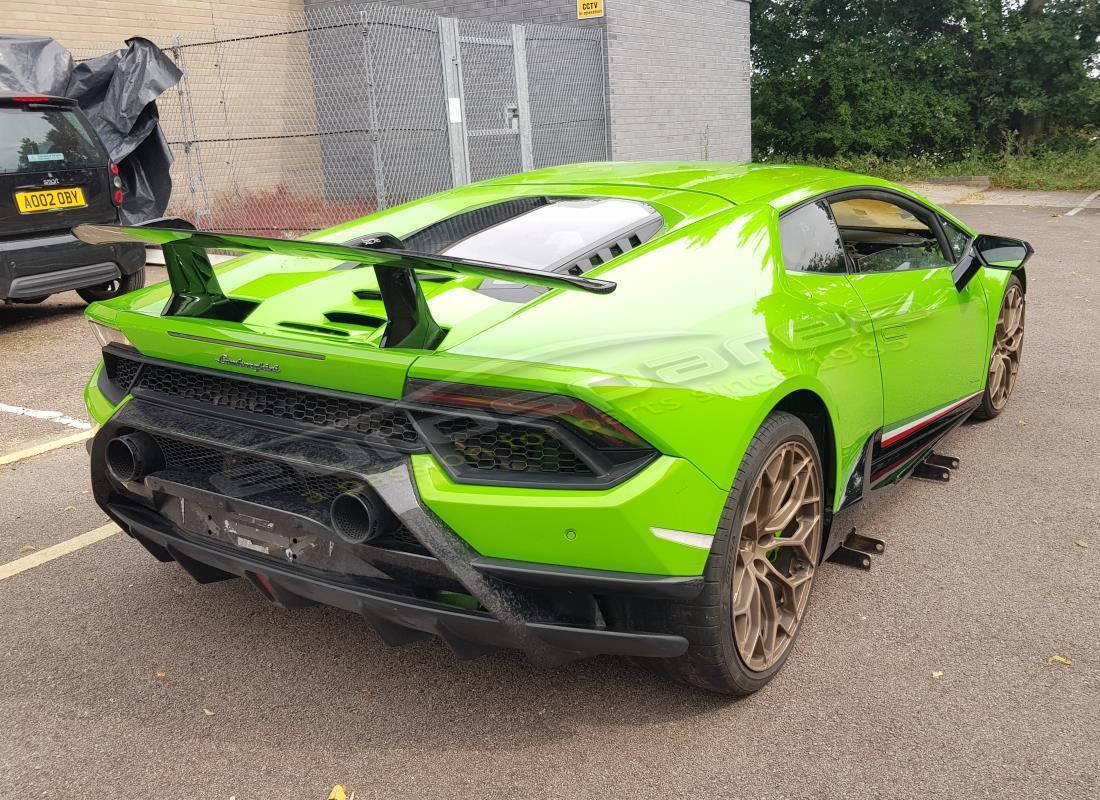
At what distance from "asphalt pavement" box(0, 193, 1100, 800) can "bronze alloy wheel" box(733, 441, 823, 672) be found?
0.16 meters

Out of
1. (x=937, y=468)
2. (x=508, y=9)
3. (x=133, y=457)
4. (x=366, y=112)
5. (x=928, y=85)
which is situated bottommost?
(x=937, y=468)

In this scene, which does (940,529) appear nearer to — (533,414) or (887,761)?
(887,761)

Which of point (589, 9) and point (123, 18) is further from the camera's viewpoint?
point (589, 9)

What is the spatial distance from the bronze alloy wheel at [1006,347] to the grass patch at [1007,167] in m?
15.2

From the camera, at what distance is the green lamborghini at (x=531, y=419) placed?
2289 mm

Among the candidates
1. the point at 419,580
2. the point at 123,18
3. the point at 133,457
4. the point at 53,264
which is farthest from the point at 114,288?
the point at 419,580

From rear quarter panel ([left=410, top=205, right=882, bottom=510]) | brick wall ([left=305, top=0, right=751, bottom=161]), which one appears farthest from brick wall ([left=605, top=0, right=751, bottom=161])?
rear quarter panel ([left=410, top=205, right=882, bottom=510])

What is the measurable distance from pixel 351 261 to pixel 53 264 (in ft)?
19.9

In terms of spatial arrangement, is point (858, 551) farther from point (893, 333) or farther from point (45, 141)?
point (45, 141)

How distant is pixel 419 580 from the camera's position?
2.43 metres

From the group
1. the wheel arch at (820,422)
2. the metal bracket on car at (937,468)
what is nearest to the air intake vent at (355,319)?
the wheel arch at (820,422)

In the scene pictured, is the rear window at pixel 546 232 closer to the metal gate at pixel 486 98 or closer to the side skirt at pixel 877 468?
the side skirt at pixel 877 468

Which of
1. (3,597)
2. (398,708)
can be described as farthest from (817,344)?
(3,597)

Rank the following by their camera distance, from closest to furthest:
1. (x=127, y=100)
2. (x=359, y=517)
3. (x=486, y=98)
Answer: (x=359, y=517)
(x=127, y=100)
(x=486, y=98)
